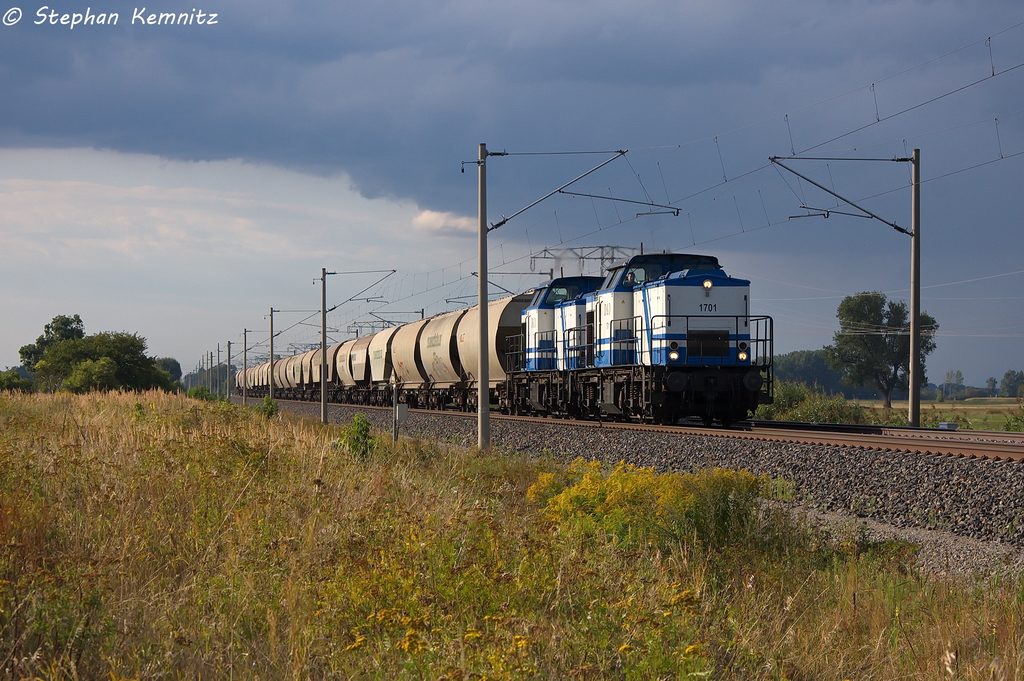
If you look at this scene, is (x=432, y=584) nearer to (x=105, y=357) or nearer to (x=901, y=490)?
(x=901, y=490)

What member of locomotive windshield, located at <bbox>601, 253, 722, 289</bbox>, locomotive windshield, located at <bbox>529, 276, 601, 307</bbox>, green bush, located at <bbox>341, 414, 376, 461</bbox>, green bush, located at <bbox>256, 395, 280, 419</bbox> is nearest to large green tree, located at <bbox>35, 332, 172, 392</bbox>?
green bush, located at <bbox>256, 395, 280, 419</bbox>

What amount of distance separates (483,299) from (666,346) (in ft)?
16.4

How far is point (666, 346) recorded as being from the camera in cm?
1997

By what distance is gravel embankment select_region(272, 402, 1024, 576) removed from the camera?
9.07m

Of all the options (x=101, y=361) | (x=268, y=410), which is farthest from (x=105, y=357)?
(x=268, y=410)

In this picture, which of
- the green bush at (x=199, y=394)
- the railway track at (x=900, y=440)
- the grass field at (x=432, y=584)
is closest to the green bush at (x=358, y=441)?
the grass field at (x=432, y=584)

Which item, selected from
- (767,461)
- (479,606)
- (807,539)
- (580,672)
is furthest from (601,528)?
(767,461)

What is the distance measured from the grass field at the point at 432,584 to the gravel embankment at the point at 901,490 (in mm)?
877

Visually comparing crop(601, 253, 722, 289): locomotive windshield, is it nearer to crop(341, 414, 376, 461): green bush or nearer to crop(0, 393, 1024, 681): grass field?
crop(341, 414, 376, 461): green bush

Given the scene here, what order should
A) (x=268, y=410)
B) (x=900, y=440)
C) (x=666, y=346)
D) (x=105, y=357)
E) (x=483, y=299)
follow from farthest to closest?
1. (x=105, y=357)
2. (x=268, y=410)
3. (x=666, y=346)
4. (x=483, y=299)
5. (x=900, y=440)

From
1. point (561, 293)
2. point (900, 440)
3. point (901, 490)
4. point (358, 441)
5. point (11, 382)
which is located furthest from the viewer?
point (11, 382)

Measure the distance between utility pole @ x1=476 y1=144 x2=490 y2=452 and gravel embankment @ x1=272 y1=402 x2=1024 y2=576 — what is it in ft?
6.10

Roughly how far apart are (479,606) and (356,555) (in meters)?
1.25

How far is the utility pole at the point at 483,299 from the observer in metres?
17.3
